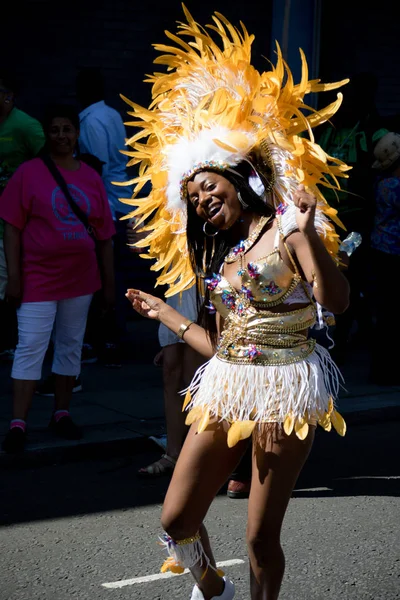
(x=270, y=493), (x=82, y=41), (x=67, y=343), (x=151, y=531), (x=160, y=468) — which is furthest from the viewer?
(x=82, y=41)

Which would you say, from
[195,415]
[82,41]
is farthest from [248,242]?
[82,41]

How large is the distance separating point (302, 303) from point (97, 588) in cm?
158

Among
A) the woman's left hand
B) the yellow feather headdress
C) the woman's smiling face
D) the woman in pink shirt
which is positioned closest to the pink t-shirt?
the woman in pink shirt

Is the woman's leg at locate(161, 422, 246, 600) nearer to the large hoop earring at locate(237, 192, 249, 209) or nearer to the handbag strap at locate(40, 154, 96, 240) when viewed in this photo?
the large hoop earring at locate(237, 192, 249, 209)

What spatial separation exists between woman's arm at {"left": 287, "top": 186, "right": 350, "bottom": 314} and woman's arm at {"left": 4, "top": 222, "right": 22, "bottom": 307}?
3029mm

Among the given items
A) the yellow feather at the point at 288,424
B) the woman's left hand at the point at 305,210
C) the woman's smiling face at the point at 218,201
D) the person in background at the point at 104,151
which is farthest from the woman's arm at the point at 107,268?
the woman's left hand at the point at 305,210

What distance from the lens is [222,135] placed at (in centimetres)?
359

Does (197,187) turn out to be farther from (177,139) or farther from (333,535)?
(333,535)

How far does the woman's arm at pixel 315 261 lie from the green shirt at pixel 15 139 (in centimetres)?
498

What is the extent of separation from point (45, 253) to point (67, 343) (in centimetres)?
61

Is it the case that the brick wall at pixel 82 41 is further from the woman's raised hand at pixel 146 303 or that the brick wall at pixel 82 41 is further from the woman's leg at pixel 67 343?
the woman's raised hand at pixel 146 303

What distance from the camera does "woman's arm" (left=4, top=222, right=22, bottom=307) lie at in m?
6.07

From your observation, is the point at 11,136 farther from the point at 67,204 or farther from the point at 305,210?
the point at 305,210

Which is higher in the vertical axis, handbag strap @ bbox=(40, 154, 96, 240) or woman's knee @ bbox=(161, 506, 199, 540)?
handbag strap @ bbox=(40, 154, 96, 240)
